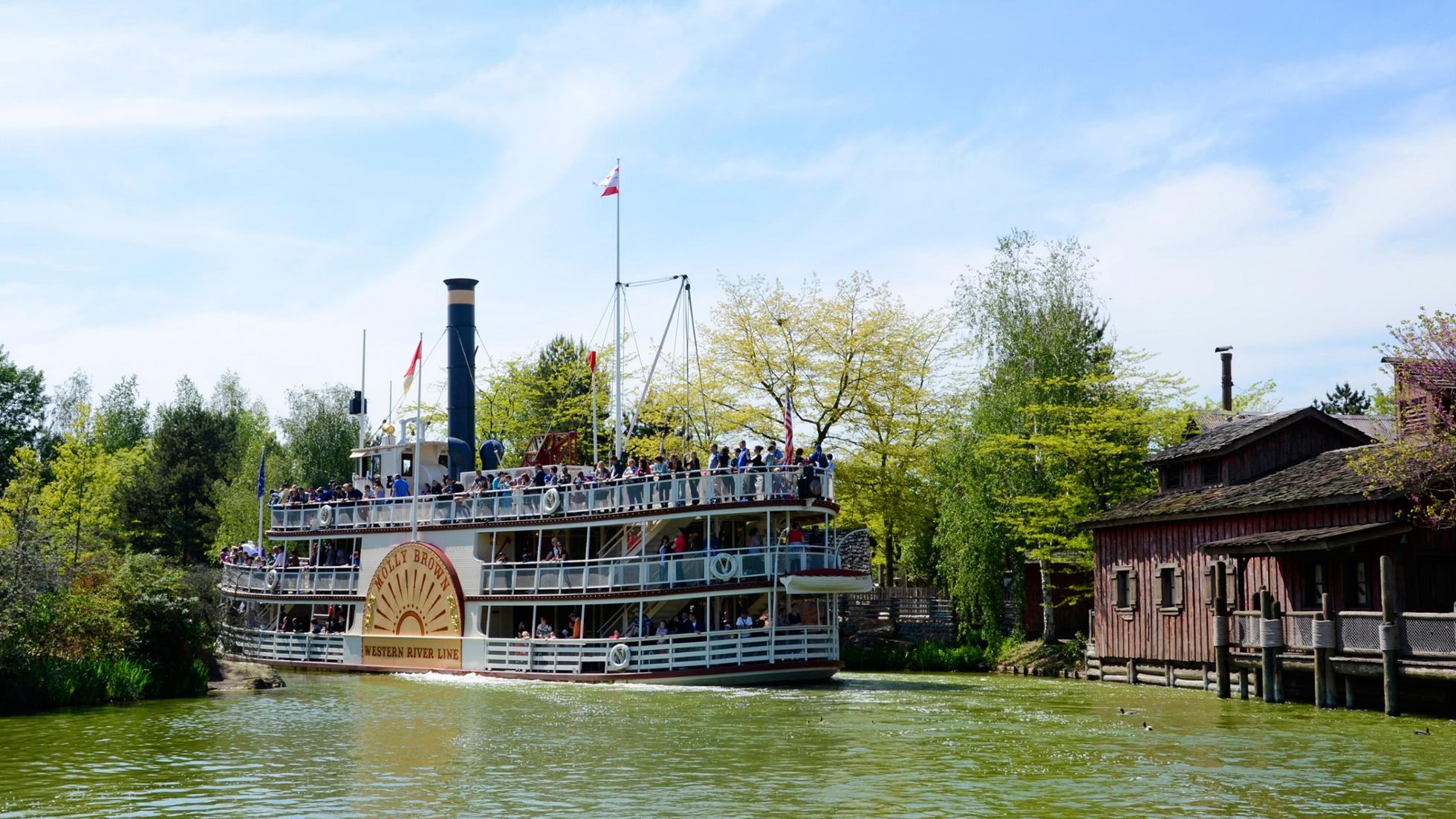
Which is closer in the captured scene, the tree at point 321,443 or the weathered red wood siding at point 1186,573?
the weathered red wood siding at point 1186,573

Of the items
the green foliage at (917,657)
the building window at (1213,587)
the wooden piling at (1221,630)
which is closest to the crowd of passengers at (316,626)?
the green foliage at (917,657)

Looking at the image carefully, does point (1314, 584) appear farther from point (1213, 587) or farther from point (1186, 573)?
point (1186, 573)

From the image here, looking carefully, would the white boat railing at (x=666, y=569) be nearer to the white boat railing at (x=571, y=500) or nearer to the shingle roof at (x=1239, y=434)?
the white boat railing at (x=571, y=500)

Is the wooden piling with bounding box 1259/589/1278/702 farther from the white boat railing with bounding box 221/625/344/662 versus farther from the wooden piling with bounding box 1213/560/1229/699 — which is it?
the white boat railing with bounding box 221/625/344/662

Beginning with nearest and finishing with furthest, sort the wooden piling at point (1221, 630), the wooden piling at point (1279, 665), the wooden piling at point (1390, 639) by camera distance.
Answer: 1. the wooden piling at point (1390, 639)
2. the wooden piling at point (1279, 665)
3. the wooden piling at point (1221, 630)

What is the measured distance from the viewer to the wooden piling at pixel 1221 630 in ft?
103

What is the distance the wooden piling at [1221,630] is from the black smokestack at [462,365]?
21283 millimetres

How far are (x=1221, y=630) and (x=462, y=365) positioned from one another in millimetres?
23045

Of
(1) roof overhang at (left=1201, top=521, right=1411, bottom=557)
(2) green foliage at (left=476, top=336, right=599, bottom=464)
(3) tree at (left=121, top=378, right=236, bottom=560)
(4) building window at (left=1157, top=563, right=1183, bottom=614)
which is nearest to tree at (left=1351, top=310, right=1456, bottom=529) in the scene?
(1) roof overhang at (left=1201, top=521, right=1411, bottom=557)

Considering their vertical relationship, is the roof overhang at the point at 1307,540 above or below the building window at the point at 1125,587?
above

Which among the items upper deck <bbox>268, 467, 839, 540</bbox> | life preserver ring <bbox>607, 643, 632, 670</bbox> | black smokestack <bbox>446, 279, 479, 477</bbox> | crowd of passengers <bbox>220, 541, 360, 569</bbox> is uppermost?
black smokestack <bbox>446, 279, 479, 477</bbox>

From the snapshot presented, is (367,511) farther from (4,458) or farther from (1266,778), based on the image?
(4,458)

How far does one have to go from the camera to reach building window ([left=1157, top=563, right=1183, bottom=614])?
35094 mm

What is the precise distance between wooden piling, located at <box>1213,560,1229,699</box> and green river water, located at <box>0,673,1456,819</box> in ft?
2.28
